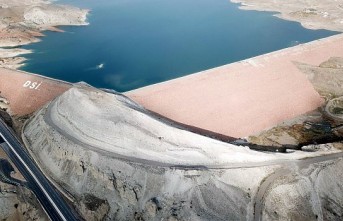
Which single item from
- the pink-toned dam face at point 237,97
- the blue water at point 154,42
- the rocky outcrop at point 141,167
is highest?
the rocky outcrop at point 141,167

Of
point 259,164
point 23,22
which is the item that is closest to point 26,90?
point 259,164

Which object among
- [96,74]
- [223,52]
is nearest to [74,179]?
[96,74]

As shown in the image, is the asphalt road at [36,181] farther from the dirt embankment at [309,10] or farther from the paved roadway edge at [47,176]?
the dirt embankment at [309,10]

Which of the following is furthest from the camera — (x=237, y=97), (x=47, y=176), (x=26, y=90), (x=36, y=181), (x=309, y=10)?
(x=309, y=10)

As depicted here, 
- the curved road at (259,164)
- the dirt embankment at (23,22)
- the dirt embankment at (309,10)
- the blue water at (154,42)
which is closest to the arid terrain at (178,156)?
the curved road at (259,164)

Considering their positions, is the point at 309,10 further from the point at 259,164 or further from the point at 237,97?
the point at 259,164
